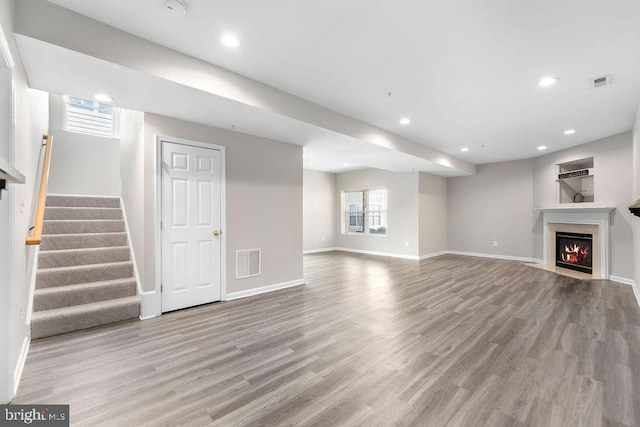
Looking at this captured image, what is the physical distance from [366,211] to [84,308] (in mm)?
7477

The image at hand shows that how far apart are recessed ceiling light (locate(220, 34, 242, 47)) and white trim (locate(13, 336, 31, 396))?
302 centimetres

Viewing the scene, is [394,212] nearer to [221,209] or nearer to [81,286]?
[221,209]

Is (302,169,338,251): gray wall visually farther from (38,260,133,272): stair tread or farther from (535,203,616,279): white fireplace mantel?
(535,203,616,279): white fireplace mantel

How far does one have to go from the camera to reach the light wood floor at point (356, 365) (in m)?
1.75

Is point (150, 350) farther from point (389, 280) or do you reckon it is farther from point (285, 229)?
point (389, 280)

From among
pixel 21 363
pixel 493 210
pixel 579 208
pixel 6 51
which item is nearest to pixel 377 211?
pixel 493 210

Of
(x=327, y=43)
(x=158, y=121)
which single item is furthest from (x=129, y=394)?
(x=327, y=43)

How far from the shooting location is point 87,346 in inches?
103

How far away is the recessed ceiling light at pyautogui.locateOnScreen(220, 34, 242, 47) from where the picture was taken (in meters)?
2.38

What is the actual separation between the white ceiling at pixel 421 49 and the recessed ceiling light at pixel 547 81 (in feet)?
0.20

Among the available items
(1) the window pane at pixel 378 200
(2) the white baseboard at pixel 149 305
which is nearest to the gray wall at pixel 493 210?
(1) the window pane at pixel 378 200

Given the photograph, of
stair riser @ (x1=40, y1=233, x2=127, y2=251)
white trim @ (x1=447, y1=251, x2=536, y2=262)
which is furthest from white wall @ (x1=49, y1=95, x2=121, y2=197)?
white trim @ (x1=447, y1=251, x2=536, y2=262)

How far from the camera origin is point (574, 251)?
237 inches

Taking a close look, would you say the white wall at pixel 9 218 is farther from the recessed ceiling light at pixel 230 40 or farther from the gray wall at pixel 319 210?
the gray wall at pixel 319 210
